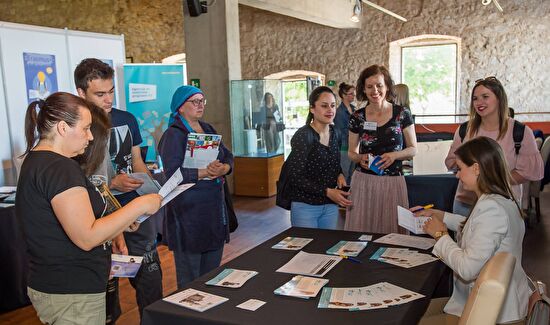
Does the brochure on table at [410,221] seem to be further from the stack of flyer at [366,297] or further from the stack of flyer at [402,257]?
the stack of flyer at [366,297]

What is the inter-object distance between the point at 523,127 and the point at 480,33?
7754 mm

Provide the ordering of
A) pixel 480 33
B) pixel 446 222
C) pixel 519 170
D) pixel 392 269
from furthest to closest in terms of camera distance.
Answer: pixel 480 33 < pixel 519 170 < pixel 446 222 < pixel 392 269

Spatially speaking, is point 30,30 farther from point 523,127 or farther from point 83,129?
point 523,127

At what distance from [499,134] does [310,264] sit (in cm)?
156

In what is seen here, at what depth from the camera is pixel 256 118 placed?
7465 mm

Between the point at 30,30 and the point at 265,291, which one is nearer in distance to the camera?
the point at 265,291

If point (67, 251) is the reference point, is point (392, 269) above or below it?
below

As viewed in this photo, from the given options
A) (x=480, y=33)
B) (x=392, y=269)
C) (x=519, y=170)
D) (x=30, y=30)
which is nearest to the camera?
(x=392, y=269)

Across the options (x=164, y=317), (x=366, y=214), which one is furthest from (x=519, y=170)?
(x=164, y=317)

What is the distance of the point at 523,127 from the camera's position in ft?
9.39

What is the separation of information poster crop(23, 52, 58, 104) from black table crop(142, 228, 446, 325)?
12.5 feet

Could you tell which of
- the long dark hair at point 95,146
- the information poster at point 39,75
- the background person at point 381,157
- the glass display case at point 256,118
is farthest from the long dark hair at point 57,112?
the glass display case at point 256,118

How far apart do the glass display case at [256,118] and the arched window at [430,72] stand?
13.2 ft

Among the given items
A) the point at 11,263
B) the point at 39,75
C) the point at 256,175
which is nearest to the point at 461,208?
the point at 11,263
